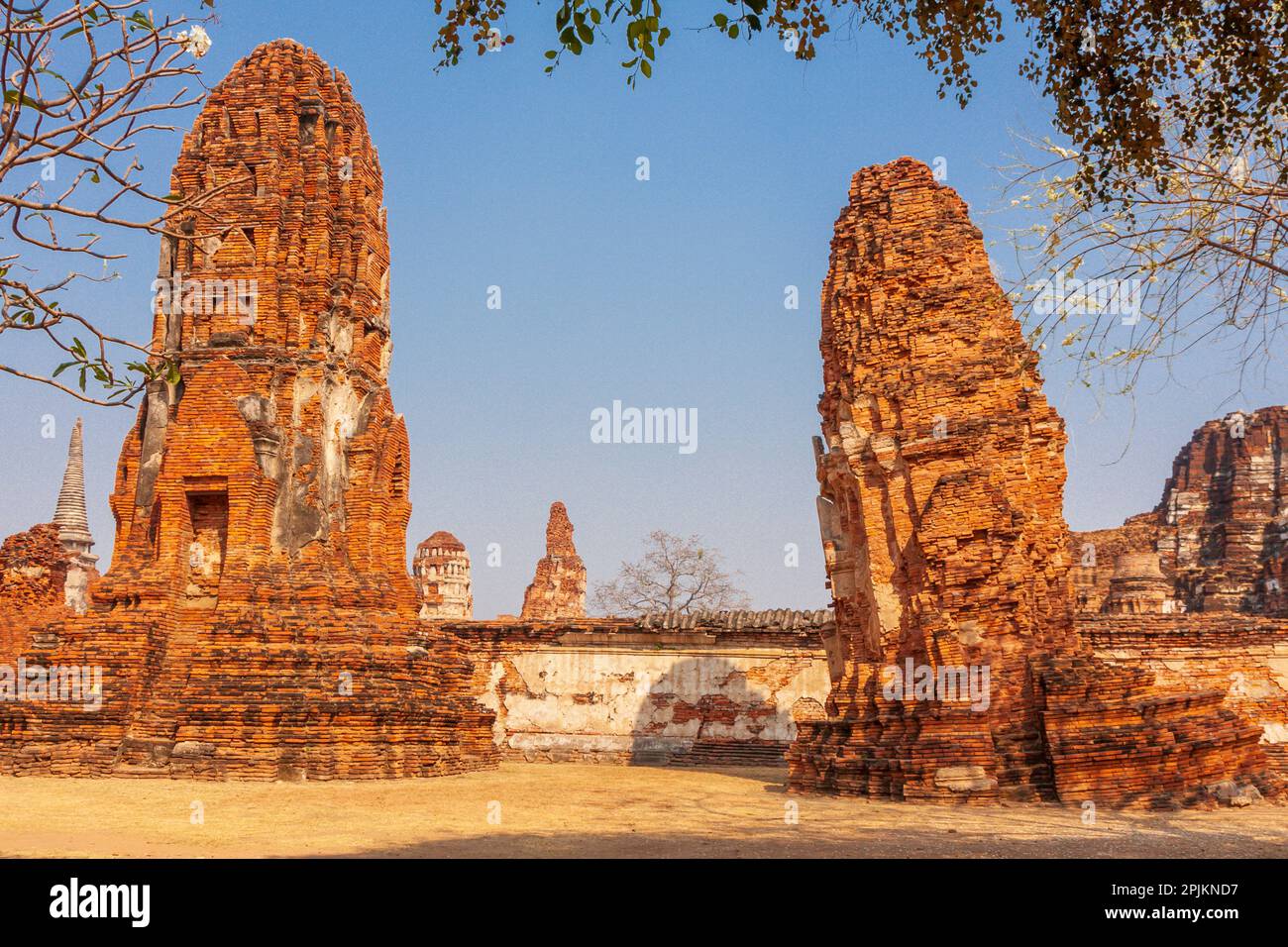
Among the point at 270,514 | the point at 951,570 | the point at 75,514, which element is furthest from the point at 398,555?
the point at 75,514

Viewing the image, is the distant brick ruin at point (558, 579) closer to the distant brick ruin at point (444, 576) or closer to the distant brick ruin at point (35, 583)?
the distant brick ruin at point (444, 576)

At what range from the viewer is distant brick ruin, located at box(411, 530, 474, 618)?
40938mm

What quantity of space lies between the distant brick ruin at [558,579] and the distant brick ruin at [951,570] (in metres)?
25.7

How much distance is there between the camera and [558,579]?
40750 mm

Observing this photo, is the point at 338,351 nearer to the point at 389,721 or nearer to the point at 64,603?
the point at 389,721

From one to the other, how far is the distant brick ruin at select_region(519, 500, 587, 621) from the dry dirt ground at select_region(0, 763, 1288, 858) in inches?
1056

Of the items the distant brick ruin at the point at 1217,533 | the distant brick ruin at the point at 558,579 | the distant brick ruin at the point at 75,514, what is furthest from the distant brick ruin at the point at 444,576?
the distant brick ruin at the point at 1217,533

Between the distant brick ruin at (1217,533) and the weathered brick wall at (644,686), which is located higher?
the distant brick ruin at (1217,533)

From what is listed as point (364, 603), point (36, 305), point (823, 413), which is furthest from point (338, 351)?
point (36, 305)

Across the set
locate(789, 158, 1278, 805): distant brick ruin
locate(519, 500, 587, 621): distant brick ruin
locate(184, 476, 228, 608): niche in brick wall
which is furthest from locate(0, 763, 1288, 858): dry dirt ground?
locate(519, 500, 587, 621): distant brick ruin

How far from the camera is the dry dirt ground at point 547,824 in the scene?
7660 mm

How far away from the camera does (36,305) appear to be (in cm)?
672

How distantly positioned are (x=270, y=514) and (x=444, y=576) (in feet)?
85.9
